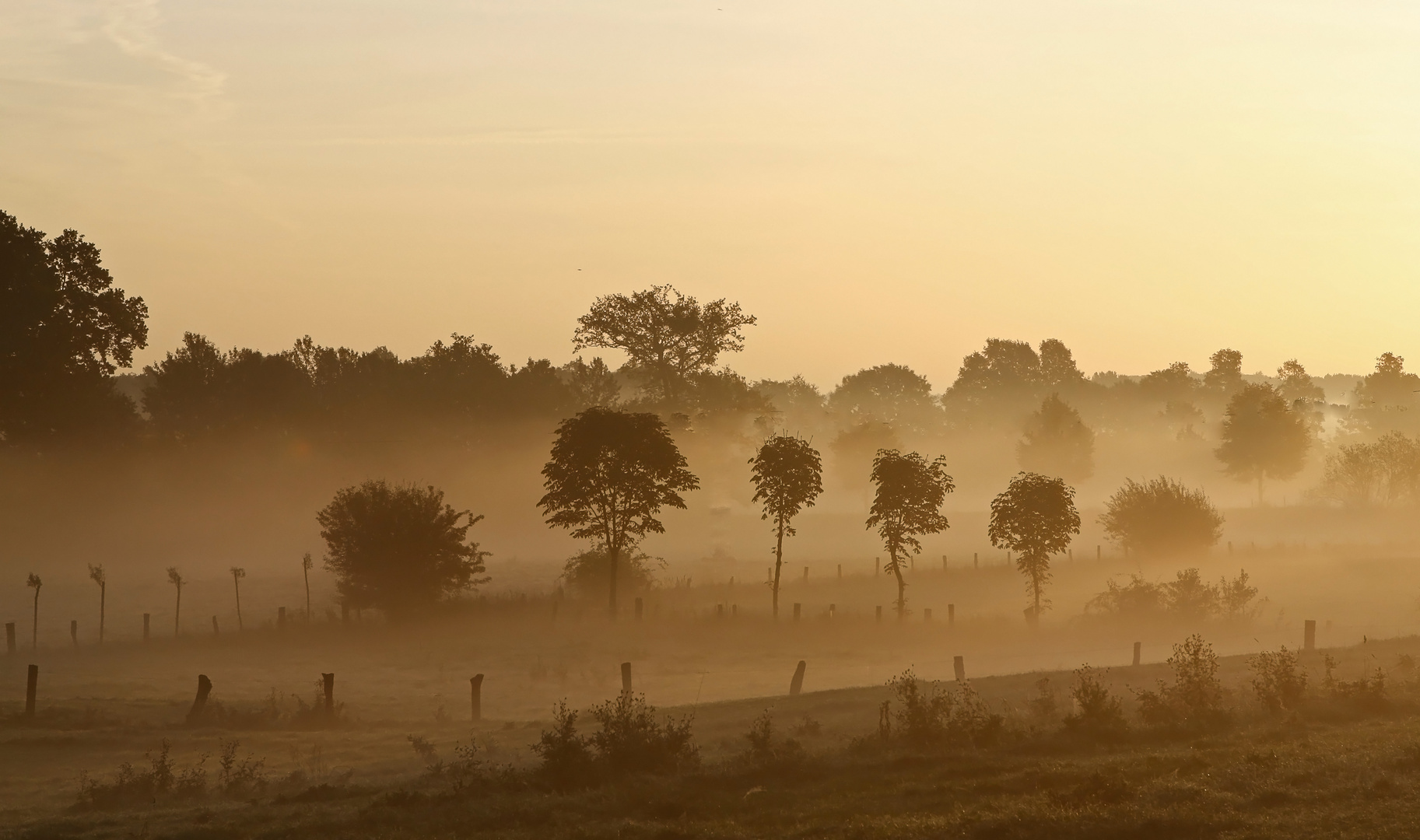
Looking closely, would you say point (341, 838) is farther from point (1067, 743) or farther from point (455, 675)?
point (455, 675)

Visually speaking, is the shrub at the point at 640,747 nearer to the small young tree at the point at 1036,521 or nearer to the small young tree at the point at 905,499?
the small young tree at the point at 905,499

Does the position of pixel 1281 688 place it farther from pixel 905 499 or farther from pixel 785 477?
pixel 785 477

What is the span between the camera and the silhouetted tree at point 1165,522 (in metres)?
58.3

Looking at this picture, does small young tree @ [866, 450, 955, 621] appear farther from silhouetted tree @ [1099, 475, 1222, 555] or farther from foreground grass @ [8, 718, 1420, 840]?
foreground grass @ [8, 718, 1420, 840]

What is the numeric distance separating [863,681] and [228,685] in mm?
18688

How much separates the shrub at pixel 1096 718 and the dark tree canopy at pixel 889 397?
4712 inches

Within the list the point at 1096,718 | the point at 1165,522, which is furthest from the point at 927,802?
the point at 1165,522

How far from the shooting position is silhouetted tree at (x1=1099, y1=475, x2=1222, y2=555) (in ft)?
191

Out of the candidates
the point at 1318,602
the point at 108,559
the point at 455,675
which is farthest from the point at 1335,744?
the point at 108,559

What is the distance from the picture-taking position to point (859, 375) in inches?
6363

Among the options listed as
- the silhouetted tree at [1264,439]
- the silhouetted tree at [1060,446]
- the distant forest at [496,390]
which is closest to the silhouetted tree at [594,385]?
the distant forest at [496,390]

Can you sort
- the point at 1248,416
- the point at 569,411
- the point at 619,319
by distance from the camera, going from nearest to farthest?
1. the point at 619,319
2. the point at 1248,416
3. the point at 569,411

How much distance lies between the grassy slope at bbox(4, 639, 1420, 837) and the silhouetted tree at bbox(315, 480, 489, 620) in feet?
83.3

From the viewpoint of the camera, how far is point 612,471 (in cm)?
4562
